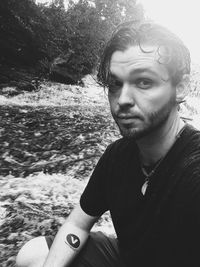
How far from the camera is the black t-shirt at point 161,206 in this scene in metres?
1.57

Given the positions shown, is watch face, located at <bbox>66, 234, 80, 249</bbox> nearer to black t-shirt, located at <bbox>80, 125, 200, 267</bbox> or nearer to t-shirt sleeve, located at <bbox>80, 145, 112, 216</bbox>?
t-shirt sleeve, located at <bbox>80, 145, 112, 216</bbox>

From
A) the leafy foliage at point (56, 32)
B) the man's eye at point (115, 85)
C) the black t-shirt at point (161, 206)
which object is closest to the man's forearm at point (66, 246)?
the black t-shirt at point (161, 206)

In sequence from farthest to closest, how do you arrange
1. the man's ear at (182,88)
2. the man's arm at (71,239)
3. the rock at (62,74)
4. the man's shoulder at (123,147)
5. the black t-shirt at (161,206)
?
the rock at (62,74) → the man's arm at (71,239) → the man's shoulder at (123,147) → the man's ear at (182,88) → the black t-shirt at (161,206)

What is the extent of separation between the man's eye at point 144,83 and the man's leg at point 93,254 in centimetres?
126

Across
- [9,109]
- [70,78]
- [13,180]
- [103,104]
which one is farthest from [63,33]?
[13,180]

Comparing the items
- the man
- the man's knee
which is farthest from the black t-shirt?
the man's knee

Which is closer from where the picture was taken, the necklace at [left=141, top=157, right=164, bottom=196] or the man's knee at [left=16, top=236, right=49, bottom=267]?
the necklace at [left=141, top=157, right=164, bottom=196]

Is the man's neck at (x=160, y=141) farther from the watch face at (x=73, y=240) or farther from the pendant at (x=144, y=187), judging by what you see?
the watch face at (x=73, y=240)

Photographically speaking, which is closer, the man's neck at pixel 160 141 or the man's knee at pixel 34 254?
the man's neck at pixel 160 141

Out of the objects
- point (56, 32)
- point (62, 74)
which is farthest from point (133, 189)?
point (56, 32)

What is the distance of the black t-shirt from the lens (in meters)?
1.57

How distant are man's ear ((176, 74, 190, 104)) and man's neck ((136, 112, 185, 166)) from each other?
0.15 m

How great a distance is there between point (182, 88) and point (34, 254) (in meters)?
1.67

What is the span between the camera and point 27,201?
4.56m
